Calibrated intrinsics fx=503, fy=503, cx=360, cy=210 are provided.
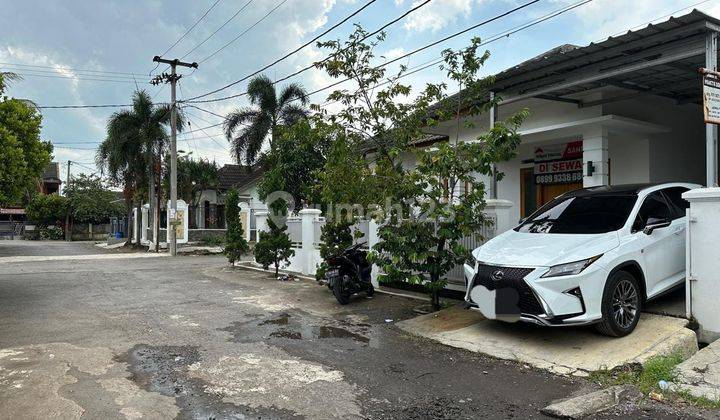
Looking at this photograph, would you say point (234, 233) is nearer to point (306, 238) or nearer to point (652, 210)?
point (306, 238)

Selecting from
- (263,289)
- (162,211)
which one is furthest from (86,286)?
(162,211)

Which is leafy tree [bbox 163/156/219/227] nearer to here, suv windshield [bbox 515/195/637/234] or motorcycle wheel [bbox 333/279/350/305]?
motorcycle wheel [bbox 333/279/350/305]

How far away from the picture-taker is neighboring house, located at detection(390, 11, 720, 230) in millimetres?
6695

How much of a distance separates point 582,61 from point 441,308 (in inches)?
170

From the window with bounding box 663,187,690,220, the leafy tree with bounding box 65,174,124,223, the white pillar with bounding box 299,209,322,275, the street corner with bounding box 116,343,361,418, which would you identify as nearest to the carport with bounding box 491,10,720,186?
the window with bounding box 663,187,690,220

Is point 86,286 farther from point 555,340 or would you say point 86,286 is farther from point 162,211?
point 162,211

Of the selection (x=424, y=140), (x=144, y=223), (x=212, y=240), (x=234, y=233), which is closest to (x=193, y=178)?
(x=144, y=223)

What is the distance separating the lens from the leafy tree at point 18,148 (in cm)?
934

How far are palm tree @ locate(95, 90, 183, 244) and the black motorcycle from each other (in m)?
17.8

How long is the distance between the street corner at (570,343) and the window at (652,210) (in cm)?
117

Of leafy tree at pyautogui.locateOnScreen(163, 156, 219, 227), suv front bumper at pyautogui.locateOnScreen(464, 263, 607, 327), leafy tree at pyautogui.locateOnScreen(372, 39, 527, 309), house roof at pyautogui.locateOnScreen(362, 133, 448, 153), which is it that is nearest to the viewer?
suv front bumper at pyautogui.locateOnScreen(464, 263, 607, 327)

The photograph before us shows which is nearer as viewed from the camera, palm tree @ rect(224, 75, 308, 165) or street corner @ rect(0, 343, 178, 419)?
street corner @ rect(0, 343, 178, 419)

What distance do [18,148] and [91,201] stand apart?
32.1 metres

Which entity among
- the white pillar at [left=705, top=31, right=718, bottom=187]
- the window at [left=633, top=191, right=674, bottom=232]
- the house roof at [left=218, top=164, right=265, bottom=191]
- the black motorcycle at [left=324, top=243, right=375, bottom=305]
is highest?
the house roof at [left=218, top=164, right=265, bottom=191]
